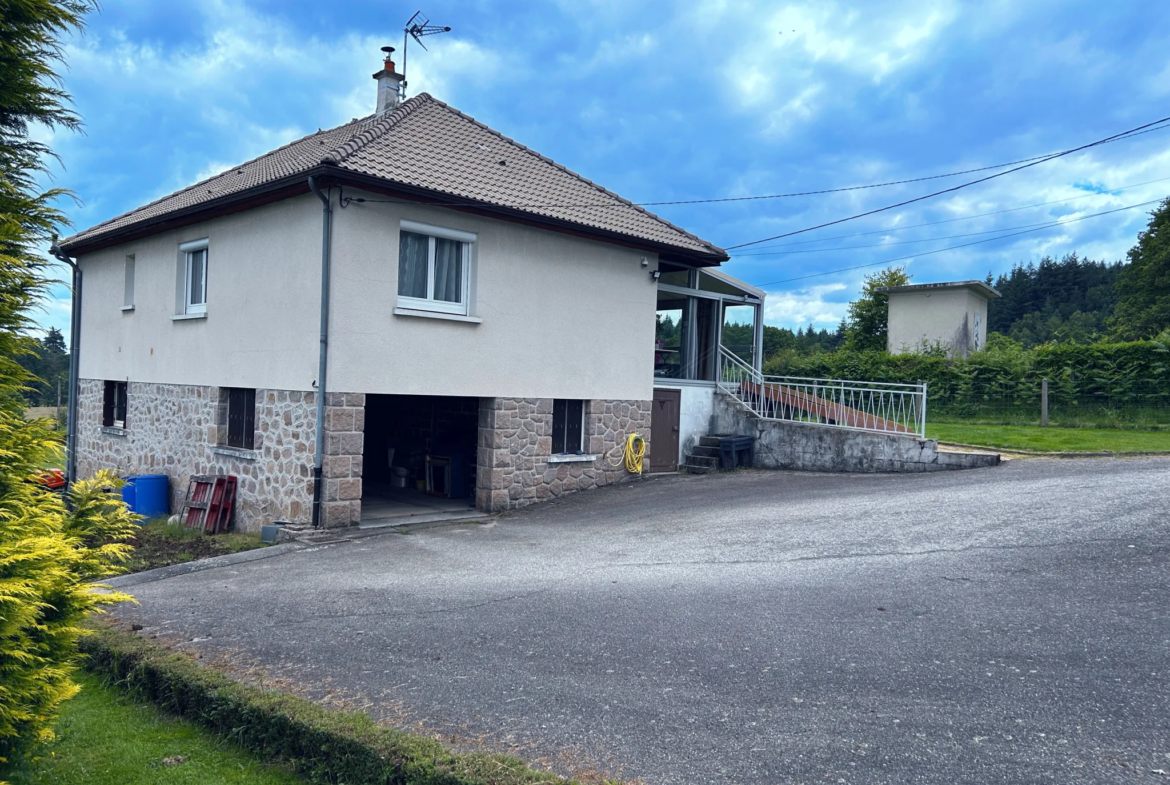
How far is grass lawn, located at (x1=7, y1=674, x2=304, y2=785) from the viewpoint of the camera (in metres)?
4.32

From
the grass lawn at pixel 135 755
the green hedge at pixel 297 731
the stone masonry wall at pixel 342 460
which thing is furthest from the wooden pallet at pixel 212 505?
the grass lawn at pixel 135 755

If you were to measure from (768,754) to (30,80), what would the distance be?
20.1ft

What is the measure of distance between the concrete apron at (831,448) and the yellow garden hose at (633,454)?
8.55 ft

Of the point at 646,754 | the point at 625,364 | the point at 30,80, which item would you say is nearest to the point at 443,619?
the point at 646,754

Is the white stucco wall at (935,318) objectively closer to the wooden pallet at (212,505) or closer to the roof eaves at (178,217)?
the roof eaves at (178,217)

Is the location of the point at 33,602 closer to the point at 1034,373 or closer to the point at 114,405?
the point at 114,405

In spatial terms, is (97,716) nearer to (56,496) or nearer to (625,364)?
(56,496)

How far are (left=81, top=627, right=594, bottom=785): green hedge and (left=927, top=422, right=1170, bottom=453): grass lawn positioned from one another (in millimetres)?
13874

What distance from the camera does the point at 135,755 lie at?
15.1 feet

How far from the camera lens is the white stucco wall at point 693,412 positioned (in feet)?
54.1

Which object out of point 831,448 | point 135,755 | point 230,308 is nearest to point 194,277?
point 230,308

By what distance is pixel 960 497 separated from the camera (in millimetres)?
10594

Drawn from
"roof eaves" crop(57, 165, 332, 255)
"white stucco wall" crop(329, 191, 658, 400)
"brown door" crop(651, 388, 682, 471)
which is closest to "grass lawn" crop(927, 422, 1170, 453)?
"brown door" crop(651, 388, 682, 471)

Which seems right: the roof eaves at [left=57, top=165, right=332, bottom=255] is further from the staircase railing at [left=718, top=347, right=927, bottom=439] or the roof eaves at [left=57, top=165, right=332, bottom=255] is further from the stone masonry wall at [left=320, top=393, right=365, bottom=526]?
the staircase railing at [left=718, top=347, right=927, bottom=439]
